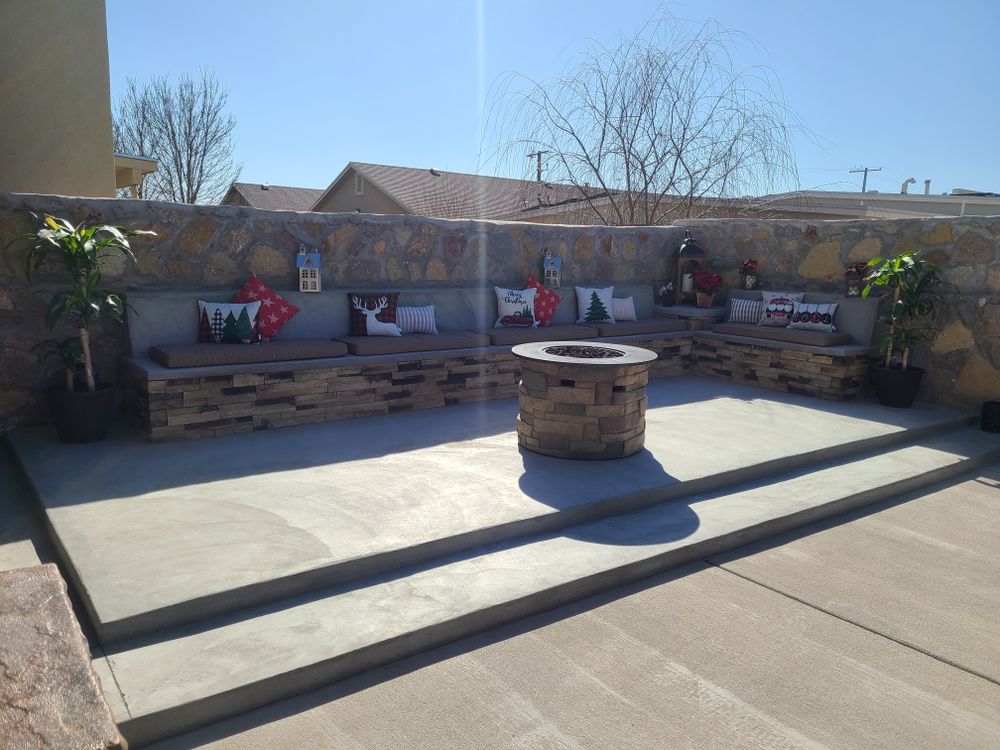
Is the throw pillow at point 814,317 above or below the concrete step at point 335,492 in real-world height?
above

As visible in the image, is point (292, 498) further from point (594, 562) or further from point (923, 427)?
point (923, 427)

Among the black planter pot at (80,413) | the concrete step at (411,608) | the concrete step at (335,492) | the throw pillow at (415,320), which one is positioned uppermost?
the throw pillow at (415,320)

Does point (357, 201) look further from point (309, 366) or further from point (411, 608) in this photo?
point (411, 608)

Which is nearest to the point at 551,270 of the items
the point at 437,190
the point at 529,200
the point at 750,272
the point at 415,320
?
the point at 415,320

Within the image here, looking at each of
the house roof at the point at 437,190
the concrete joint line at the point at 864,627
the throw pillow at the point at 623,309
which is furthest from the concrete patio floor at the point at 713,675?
the house roof at the point at 437,190

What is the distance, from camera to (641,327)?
641 cm

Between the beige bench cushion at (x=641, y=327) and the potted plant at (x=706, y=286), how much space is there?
1.62ft

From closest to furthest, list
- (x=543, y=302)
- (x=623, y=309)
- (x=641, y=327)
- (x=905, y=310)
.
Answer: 1. (x=905, y=310)
2. (x=543, y=302)
3. (x=641, y=327)
4. (x=623, y=309)

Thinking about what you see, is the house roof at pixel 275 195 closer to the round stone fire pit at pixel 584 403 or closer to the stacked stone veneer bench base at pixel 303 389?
the stacked stone veneer bench base at pixel 303 389

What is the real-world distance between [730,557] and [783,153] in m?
6.83

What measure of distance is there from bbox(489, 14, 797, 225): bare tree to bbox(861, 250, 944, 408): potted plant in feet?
10.9

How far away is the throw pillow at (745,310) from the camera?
22.0 feet

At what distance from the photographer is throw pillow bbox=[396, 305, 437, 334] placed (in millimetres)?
5492

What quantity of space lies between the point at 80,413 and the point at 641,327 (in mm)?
4488
